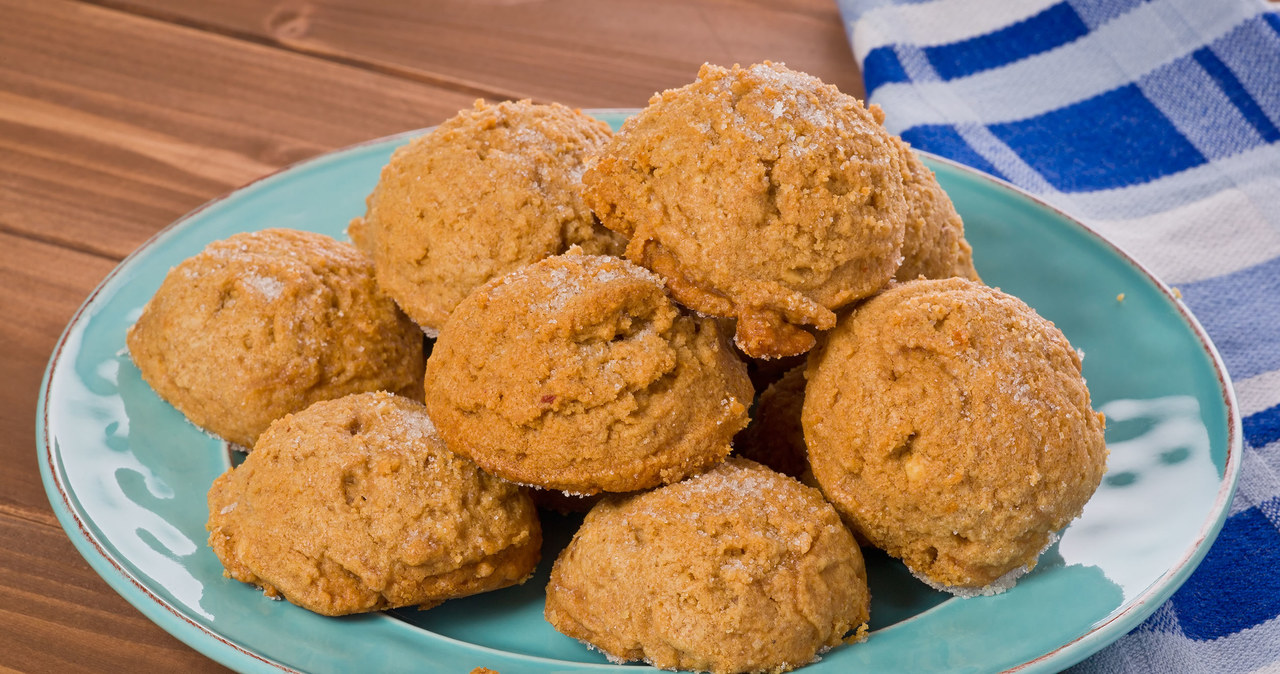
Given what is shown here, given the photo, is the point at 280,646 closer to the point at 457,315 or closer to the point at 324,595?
the point at 324,595

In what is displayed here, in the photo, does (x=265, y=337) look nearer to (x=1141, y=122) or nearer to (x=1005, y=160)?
(x=1005, y=160)

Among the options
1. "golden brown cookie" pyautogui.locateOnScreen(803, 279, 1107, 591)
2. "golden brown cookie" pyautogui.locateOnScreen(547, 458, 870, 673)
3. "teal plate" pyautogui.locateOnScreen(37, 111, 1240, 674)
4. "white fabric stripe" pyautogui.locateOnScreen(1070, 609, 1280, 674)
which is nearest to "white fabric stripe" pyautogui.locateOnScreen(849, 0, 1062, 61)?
"teal plate" pyautogui.locateOnScreen(37, 111, 1240, 674)

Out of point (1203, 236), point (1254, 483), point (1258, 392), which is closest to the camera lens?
point (1254, 483)

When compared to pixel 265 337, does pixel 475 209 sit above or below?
above

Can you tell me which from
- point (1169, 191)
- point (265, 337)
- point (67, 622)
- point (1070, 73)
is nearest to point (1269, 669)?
point (1169, 191)

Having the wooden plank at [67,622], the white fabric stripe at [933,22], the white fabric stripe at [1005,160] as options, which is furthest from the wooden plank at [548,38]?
the wooden plank at [67,622]

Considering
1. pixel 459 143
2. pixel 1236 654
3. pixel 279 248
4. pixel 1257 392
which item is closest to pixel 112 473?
pixel 279 248

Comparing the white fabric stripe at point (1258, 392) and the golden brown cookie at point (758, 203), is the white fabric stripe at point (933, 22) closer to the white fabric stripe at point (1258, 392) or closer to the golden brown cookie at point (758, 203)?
the white fabric stripe at point (1258, 392)
